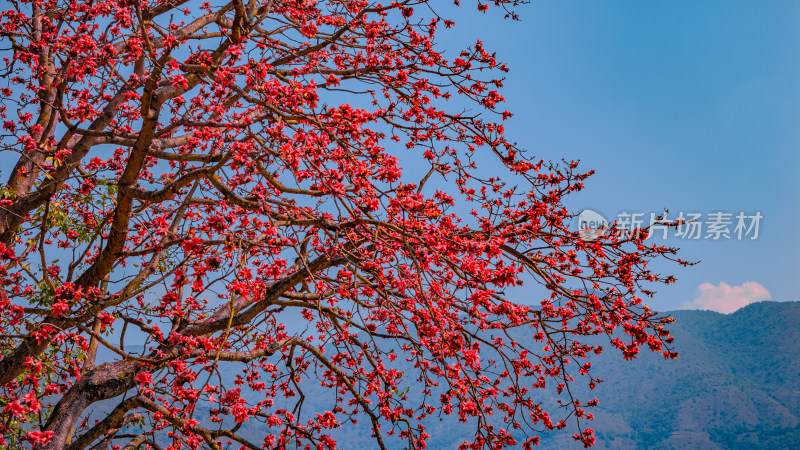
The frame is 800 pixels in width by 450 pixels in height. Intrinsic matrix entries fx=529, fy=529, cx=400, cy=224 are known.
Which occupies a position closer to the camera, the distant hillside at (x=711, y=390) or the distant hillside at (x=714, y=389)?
the distant hillside at (x=714, y=389)

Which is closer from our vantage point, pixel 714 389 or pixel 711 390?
pixel 714 389

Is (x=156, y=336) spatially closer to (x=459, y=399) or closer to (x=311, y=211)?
(x=311, y=211)

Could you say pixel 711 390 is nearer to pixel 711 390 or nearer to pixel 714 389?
pixel 711 390

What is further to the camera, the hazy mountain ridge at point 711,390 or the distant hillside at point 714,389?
the hazy mountain ridge at point 711,390

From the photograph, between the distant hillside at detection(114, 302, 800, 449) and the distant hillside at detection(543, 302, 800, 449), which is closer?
the distant hillside at detection(543, 302, 800, 449)

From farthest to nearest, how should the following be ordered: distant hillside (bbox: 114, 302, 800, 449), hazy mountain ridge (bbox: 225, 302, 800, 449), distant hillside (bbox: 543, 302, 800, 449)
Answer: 1. hazy mountain ridge (bbox: 225, 302, 800, 449)
2. distant hillside (bbox: 114, 302, 800, 449)
3. distant hillside (bbox: 543, 302, 800, 449)

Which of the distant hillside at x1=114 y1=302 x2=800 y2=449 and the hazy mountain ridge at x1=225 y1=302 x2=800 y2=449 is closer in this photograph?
the distant hillside at x1=114 y1=302 x2=800 y2=449

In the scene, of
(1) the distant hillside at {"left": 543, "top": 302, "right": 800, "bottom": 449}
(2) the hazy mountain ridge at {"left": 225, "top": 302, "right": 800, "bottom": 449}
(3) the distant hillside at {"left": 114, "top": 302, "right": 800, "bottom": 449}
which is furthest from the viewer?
(2) the hazy mountain ridge at {"left": 225, "top": 302, "right": 800, "bottom": 449}

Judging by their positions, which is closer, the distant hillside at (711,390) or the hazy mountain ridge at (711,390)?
the distant hillside at (711,390)

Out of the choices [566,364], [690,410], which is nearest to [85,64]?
[566,364]

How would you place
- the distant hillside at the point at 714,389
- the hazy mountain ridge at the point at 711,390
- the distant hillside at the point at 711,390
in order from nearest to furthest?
the distant hillside at the point at 714,389, the distant hillside at the point at 711,390, the hazy mountain ridge at the point at 711,390

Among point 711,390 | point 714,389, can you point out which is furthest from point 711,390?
point 714,389

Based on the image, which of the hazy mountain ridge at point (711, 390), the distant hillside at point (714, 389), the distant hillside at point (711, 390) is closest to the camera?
the distant hillside at point (714, 389)

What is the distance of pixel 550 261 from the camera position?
18.7 ft
